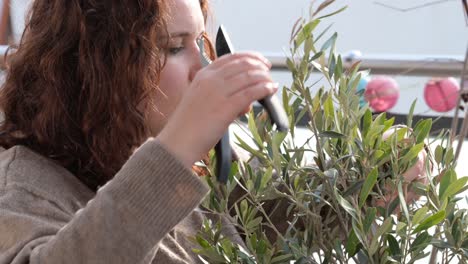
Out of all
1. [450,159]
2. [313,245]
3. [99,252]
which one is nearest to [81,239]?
[99,252]

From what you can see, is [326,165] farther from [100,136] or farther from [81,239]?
[100,136]

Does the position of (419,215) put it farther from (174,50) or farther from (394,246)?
(174,50)

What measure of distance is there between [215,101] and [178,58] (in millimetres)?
290

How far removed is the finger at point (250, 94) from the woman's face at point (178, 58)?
0.28 m

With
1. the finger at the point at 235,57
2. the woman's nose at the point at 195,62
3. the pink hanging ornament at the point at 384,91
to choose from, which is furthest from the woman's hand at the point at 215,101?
the pink hanging ornament at the point at 384,91

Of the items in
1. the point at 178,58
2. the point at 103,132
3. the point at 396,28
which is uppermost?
the point at 178,58

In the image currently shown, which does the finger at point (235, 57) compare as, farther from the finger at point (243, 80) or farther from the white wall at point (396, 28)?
the white wall at point (396, 28)

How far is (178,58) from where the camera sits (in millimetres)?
1074

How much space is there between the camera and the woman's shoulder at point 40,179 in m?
1.01

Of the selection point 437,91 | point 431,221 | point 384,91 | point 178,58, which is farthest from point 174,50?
point 437,91

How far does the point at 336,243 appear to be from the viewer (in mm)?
811

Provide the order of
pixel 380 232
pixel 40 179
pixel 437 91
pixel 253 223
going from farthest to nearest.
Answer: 1. pixel 437 91
2. pixel 40 179
3. pixel 253 223
4. pixel 380 232

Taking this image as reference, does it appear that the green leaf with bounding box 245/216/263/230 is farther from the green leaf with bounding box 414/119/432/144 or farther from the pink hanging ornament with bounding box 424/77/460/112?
the pink hanging ornament with bounding box 424/77/460/112

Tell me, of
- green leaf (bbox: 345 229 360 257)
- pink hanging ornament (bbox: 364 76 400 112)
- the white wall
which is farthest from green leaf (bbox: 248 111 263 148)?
the white wall
